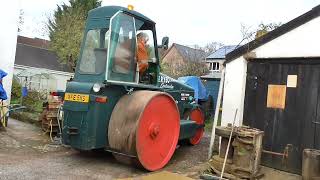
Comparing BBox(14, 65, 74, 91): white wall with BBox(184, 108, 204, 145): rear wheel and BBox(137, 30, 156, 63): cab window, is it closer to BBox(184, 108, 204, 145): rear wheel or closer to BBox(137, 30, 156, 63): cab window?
BBox(184, 108, 204, 145): rear wheel

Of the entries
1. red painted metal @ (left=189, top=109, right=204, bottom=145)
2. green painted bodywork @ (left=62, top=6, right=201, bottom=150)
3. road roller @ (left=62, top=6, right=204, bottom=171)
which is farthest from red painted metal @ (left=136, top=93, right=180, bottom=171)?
red painted metal @ (left=189, top=109, right=204, bottom=145)

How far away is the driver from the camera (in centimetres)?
790

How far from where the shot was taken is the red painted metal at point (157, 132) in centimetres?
705

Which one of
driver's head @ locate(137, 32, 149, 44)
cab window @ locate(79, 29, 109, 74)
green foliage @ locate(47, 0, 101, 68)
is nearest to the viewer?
cab window @ locate(79, 29, 109, 74)

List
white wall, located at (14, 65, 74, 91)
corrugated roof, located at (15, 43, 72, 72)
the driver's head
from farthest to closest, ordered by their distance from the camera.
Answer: corrugated roof, located at (15, 43, 72, 72), white wall, located at (14, 65, 74, 91), the driver's head

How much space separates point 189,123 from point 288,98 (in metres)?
2.19

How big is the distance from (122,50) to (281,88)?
3.07 m

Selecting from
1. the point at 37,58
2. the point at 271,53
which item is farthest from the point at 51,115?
the point at 37,58

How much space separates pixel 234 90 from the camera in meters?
8.55

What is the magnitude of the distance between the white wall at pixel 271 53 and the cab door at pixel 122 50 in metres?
2.13

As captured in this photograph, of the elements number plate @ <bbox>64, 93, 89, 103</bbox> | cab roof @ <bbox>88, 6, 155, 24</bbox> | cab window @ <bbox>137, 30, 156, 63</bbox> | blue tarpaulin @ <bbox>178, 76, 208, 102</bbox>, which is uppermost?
cab roof @ <bbox>88, 6, 155, 24</bbox>

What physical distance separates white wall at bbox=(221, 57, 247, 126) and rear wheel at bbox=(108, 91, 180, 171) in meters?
1.45

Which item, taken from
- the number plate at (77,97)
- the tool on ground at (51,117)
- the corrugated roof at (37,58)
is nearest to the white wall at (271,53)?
the number plate at (77,97)

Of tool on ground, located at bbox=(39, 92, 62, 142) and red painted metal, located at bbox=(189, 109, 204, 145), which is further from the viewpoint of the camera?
red painted metal, located at bbox=(189, 109, 204, 145)
